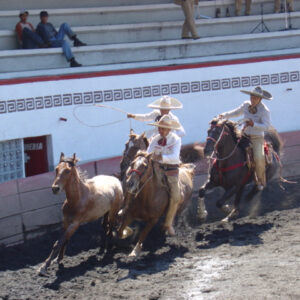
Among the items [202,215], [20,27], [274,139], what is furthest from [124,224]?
[20,27]

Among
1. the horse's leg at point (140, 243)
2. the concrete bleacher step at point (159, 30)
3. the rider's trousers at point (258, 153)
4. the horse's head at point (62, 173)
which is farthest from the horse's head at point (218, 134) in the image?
the concrete bleacher step at point (159, 30)

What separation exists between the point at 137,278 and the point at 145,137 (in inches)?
112

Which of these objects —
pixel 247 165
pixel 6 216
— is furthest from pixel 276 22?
pixel 6 216

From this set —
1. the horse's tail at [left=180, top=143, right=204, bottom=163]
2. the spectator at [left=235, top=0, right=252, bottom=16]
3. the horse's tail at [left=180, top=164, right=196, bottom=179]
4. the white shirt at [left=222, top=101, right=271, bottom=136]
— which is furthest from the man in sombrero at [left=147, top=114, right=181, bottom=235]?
the spectator at [left=235, top=0, right=252, bottom=16]

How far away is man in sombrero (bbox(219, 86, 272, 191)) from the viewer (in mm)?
11500

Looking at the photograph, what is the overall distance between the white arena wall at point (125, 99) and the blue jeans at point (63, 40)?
56 cm

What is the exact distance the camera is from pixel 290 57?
15281mm

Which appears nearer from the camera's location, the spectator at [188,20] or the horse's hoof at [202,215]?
the horse's hoof at [202,215]

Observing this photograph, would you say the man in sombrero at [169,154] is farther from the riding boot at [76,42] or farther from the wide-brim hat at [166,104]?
the riding boot at [76,42]

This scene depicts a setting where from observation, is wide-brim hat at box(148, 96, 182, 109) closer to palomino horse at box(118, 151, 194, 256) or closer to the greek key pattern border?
palomino horse at box(118, 151, 194, 256)

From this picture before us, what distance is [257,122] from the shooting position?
38.0ft

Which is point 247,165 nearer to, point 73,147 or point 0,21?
point 73,147

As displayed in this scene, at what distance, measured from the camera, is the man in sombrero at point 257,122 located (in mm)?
11500

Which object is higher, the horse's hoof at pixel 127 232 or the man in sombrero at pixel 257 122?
the man in sombrero at pixel 257 122
